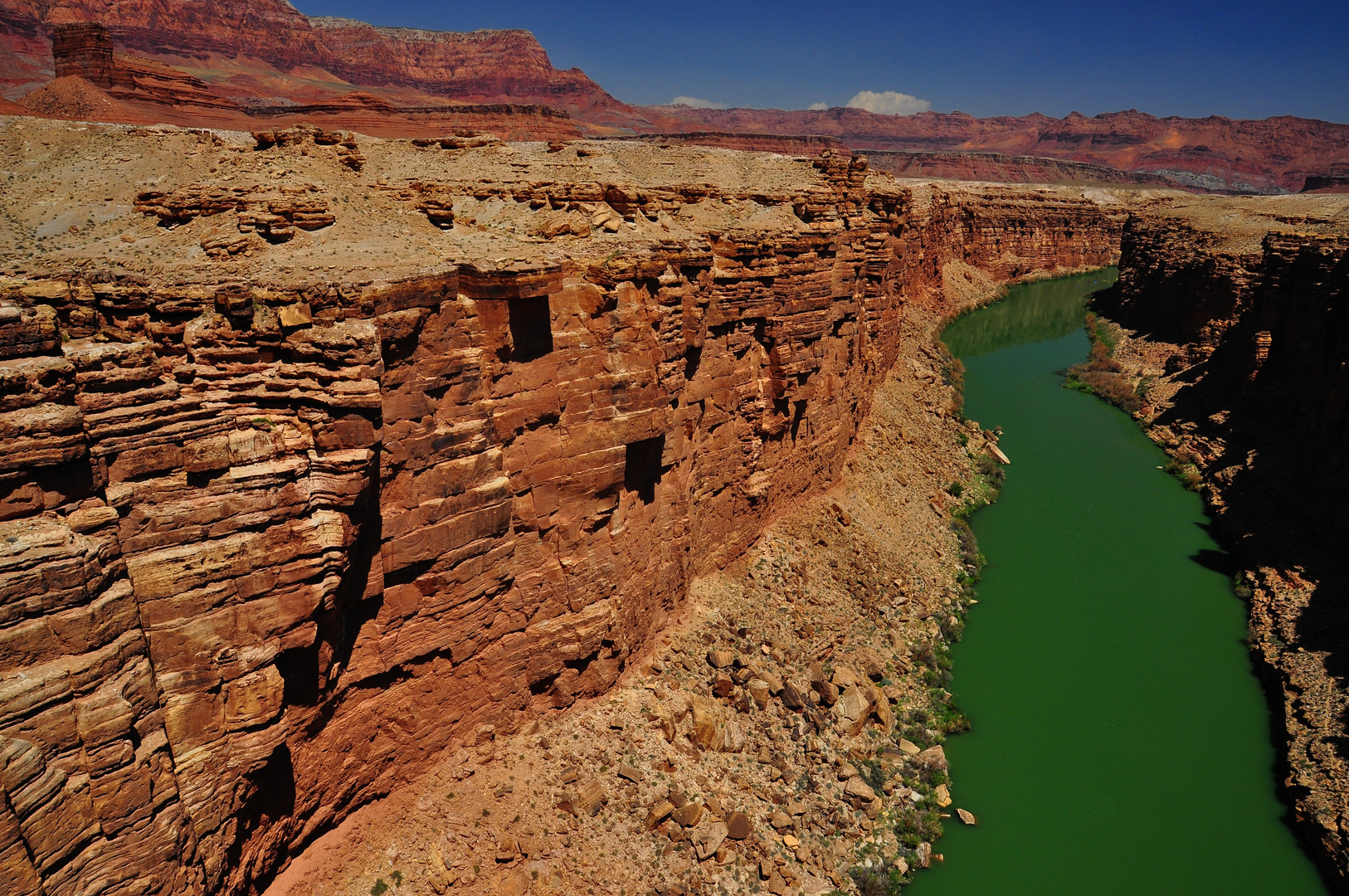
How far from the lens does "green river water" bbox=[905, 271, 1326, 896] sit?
1512 cm

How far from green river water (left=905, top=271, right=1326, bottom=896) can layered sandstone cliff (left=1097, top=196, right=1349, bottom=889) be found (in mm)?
869

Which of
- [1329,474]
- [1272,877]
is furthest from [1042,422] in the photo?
[1272,877]

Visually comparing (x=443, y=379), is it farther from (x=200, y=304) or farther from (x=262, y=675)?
(x=262, y=675)

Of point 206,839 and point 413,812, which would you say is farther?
point 413,812

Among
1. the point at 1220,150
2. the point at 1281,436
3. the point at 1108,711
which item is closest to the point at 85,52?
the point at 1108,711

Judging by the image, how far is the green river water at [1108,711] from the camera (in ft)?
49.6

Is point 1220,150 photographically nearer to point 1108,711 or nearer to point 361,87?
point 361,87

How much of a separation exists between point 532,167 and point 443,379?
10.8 m

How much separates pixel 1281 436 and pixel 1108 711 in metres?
17.2

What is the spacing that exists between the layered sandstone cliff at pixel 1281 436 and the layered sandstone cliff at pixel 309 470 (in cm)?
1427

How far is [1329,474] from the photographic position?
22.9 m

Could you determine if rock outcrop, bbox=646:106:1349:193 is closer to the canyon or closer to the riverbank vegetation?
the canyon

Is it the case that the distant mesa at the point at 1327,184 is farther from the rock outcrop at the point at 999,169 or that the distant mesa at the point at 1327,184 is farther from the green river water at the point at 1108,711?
the green river water at the point at 1108,711

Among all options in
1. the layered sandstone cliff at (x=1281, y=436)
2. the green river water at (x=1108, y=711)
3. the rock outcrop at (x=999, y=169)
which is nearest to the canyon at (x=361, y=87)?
the rock outcrop at (x=999, y=169)
